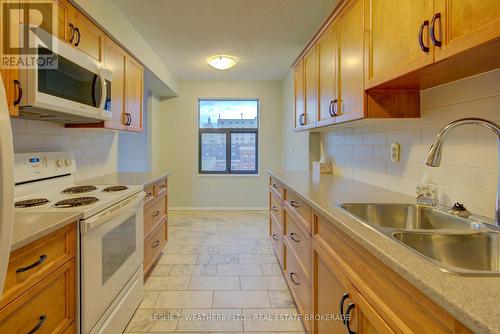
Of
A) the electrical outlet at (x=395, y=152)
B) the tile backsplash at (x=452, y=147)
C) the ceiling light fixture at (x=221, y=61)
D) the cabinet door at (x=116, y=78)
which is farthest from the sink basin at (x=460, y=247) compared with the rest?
the ceiling light fixture at (x=221, y=61)

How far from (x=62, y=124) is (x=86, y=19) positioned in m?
0.77

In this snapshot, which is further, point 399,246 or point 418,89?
point 418,89

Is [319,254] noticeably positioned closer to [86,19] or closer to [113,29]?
[86,19]

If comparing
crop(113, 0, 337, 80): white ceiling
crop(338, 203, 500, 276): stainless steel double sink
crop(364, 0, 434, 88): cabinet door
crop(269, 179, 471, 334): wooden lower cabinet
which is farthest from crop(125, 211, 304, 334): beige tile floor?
crop(113, 0, 337, 80): white ceiling

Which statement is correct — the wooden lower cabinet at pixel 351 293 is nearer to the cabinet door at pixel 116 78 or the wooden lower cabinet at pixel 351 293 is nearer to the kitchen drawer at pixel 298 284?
the kitchen drawer at pixel 298 284

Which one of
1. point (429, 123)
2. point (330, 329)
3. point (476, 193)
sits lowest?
point (330, 329)

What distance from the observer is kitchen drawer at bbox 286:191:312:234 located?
1604 millimetres

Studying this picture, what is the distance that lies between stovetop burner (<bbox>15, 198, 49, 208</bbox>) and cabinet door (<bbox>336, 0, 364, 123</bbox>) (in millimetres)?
1784

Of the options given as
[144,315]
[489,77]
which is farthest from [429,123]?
[144,315]

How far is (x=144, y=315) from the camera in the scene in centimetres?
191

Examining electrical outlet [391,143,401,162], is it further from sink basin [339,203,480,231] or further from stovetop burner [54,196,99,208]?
stovetop burner [54,196,99,208]

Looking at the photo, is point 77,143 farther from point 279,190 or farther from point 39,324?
point 279,190

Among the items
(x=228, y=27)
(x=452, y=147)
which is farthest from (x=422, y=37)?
(x=228, y=27)

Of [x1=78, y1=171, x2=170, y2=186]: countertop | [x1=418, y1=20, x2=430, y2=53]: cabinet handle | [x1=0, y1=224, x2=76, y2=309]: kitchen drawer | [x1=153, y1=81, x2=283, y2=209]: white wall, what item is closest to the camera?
[x1=0, y1=224, x2=76, y2=309]: kitchen drawer
